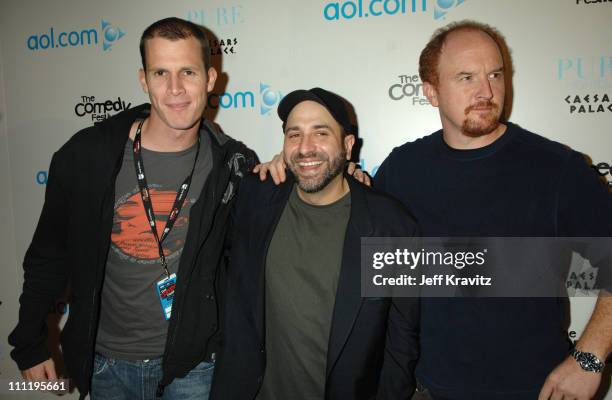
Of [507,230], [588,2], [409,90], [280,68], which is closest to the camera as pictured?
[507,230]

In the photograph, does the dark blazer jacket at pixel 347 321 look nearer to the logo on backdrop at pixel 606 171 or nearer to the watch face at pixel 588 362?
the watch face at pixel 588 362

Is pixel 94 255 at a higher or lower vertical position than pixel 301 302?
higher

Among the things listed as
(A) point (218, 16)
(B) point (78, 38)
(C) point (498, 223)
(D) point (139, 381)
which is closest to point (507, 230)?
(C) point (498, 223)

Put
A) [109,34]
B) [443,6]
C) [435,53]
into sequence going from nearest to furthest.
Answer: [435,53], [443,6], [109,34]

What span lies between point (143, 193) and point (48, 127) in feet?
7.28

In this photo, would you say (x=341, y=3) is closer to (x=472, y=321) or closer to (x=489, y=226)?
(x=489, y=226)

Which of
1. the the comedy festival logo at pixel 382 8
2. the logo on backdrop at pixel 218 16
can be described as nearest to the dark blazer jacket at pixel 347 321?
the the comedy festival logo at pixel 382 8

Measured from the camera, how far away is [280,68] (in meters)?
2.78

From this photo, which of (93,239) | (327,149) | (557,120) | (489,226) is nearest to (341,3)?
(327,149)

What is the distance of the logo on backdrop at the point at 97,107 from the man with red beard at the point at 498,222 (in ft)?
8.77

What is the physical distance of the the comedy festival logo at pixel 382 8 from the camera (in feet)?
8.41

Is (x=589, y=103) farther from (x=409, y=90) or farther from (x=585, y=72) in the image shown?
(x=409, y=90)

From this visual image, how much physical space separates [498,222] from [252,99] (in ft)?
6.56

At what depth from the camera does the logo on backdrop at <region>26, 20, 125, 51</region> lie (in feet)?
10.0
